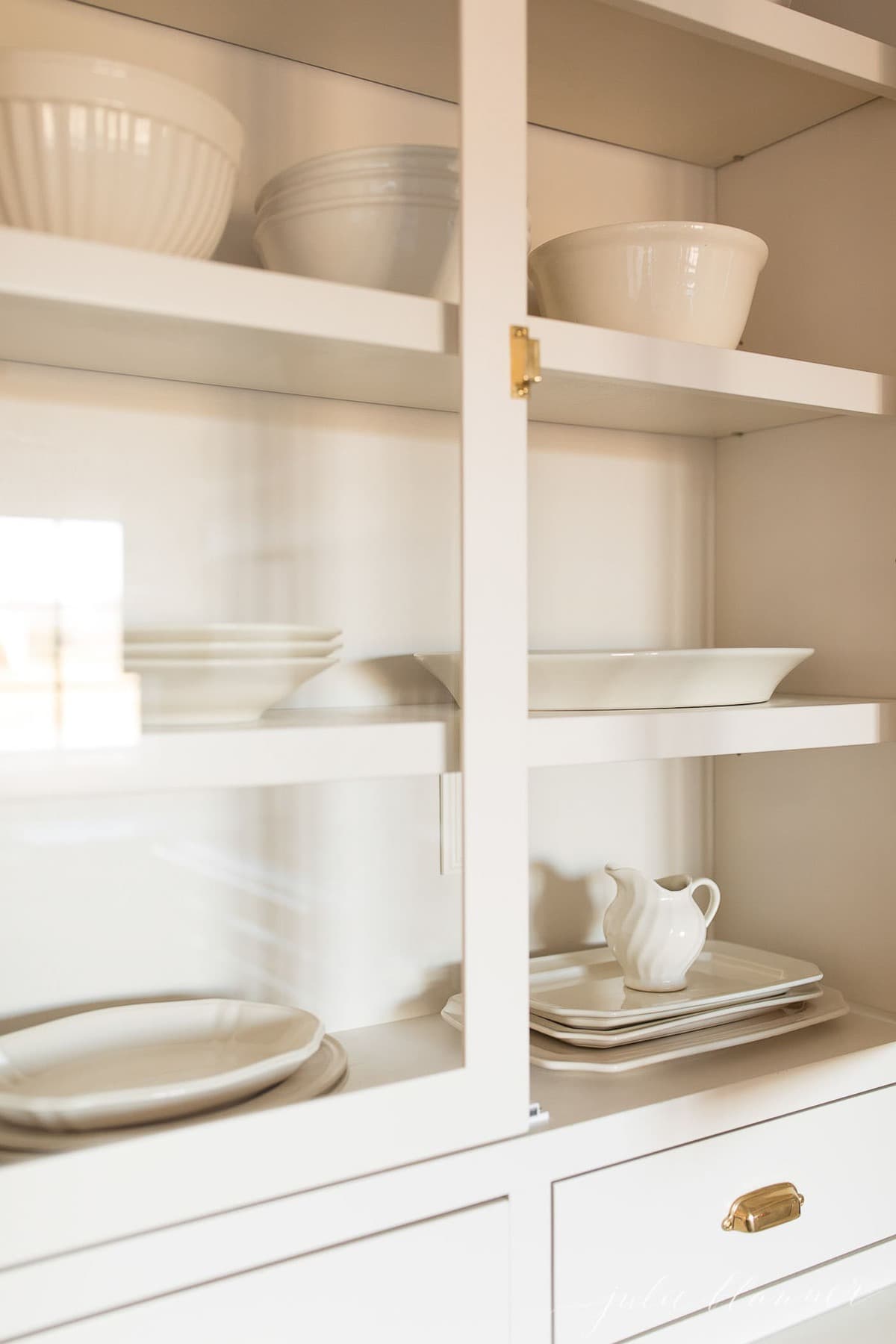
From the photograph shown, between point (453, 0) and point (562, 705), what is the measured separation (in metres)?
0.56

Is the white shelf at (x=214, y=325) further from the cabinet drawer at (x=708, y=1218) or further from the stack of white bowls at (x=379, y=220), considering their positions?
the cabinet drawer at (x=708, y=1218)

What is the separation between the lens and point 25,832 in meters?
0.90

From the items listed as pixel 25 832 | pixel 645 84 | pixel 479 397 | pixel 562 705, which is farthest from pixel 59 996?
pixel 645 84

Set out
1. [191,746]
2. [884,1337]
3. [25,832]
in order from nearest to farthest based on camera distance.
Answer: [191,746] → [25,832] → [884,1337]

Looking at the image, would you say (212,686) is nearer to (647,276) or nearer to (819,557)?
(647,276)

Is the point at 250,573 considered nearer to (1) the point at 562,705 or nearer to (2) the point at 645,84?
(1) the point at 562,705

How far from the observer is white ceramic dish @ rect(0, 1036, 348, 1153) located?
74 cm

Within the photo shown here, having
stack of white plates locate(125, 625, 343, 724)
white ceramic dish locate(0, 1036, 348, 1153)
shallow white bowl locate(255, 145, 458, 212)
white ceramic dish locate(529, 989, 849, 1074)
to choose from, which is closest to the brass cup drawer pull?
white ceramic dish locate(529, 989, 849, 1074)

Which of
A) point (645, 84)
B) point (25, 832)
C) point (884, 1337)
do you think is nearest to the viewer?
point (25, 832)

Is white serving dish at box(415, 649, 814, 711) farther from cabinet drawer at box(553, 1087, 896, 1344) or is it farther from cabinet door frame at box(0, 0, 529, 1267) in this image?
cabinet drawer at box(553, 1087, 896, 1344)

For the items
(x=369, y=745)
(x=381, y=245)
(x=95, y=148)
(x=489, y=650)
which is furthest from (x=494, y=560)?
(x=95, y=148)

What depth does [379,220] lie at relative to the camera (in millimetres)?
906

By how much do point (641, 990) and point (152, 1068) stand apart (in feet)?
1.69

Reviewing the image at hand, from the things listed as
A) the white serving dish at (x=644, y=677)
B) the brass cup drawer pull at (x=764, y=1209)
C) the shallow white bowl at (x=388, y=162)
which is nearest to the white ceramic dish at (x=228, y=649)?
the white serving dish at (x=644, y=677)
